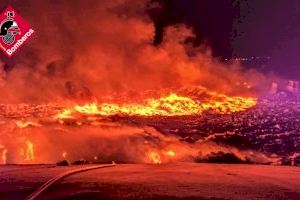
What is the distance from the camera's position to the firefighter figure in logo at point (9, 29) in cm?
2256

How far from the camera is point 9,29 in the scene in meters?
22.8

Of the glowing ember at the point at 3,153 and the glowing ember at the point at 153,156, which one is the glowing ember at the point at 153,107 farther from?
the glowing ember at the point at 153,156

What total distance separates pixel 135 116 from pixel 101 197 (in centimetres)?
2530

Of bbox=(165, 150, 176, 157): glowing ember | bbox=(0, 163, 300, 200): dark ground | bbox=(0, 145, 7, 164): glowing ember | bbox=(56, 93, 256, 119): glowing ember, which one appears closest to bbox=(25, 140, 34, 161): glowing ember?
bbox=(0, 145, 7, 164): glowing ember

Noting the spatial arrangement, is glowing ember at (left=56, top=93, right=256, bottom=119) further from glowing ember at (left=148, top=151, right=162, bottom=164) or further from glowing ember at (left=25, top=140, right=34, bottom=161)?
glowing ember at (left=148, top=151, right=162, bottom=164)

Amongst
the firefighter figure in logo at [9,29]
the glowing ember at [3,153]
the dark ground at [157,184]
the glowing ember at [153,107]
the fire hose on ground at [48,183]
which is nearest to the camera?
the fire hose on ground at [48,183]

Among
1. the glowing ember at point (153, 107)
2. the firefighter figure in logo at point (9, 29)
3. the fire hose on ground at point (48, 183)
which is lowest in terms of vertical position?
the fire hose on ground at point (48, 183)

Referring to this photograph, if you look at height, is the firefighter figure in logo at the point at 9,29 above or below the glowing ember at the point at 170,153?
above

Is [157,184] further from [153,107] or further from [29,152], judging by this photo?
[153,107]

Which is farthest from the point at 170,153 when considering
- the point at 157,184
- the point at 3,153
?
the point at 157,184

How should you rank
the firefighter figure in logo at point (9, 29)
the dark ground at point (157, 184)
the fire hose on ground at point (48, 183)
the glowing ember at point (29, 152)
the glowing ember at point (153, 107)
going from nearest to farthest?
the fire hose on ground at point (48, 183)
the dark ground at point (157, 184)
the firefighter figure in logo at point (9, 29)
the glowing ember at point (29, 152)
the glowing ember at point (153, 107)

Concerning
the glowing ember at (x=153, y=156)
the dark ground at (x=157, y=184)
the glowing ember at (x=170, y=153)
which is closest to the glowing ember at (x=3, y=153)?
the glowing ember at (x=153, y=156)

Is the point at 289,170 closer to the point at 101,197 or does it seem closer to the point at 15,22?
the point at 101,197

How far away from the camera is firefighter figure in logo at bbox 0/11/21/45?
2256 cm
